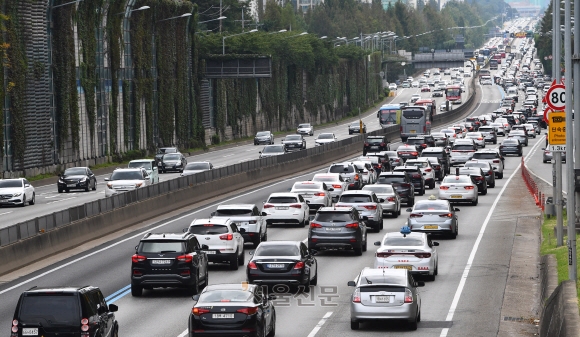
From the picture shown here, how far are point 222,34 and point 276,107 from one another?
634 inches

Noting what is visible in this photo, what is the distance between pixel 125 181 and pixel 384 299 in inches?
1382

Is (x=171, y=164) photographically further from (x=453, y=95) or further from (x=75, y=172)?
(x=453, y=95)

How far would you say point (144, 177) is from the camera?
2324 inches

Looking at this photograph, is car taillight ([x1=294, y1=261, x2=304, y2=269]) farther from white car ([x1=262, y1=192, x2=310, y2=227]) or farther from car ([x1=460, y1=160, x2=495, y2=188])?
car ([x1=460, y1=160, x2=495, y2=188])

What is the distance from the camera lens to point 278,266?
2903 centimetres

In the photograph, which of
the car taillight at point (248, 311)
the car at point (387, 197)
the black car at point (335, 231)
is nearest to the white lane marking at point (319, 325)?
the car taillight at point (248, 311)

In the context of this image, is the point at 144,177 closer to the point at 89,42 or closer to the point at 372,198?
the point at 372,198

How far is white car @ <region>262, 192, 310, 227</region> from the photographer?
4553 cm

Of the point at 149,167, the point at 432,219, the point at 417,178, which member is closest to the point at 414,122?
the point at 149,167

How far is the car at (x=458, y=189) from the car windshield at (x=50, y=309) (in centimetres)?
3576

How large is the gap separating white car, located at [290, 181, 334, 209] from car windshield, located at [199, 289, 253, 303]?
2835 cm

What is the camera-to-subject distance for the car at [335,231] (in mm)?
37375

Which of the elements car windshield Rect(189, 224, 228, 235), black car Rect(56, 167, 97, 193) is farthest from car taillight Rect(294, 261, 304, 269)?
black car Rect(56, 167, 97, 193)

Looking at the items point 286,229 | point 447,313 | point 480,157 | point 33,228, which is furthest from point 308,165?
point 447,313
